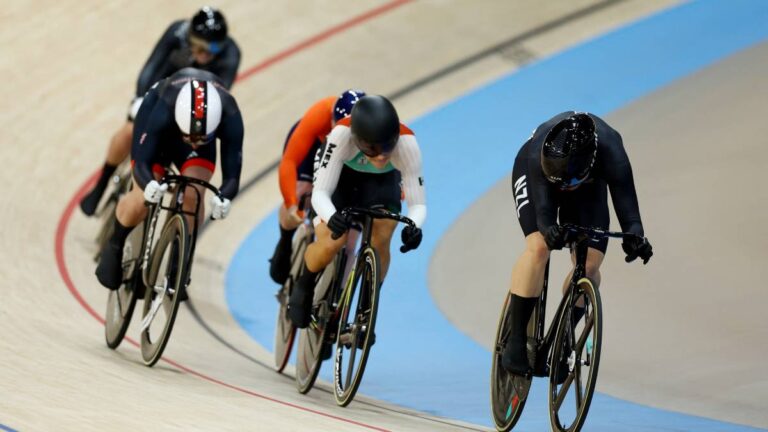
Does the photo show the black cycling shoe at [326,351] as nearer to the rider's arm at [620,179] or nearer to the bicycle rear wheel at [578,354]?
the bicycle rear wheel at [578,354]

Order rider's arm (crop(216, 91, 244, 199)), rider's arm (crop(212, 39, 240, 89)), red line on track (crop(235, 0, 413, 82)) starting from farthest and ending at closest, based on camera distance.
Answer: red line on track (crop(235, 0, 413, 82))
rider's arm (crop(212, 39, 240, 89))
rider's arm (crop(216, 91, 244, 199))

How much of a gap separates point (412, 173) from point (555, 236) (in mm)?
981

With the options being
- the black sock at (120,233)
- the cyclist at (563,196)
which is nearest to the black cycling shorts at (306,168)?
the black sock at (120,233)

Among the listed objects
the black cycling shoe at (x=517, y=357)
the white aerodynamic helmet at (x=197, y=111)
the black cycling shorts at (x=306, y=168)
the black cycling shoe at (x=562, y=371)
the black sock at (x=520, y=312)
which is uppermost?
the black cycling shorts at (x=306, y=168)

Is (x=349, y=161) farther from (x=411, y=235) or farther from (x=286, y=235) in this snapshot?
(x=286, y=235)

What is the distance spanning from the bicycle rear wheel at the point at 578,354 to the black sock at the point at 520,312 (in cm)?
16

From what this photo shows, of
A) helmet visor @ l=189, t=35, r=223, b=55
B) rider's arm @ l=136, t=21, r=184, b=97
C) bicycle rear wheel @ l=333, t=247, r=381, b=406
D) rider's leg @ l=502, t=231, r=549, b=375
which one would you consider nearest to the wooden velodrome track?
bicycle rear wheel @ l=333, t=247, r=381, b=406

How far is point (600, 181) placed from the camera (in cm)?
440

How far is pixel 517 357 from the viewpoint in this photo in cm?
451

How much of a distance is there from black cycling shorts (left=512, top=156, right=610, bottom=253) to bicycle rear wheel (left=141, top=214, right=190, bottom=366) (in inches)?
56.5

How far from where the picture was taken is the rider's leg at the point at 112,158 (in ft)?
22.7

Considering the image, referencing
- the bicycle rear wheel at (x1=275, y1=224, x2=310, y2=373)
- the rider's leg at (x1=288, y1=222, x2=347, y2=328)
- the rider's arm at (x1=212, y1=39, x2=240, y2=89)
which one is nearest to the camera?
the rider's leg at (x1=288, y1=222, x2=347, y2=328)

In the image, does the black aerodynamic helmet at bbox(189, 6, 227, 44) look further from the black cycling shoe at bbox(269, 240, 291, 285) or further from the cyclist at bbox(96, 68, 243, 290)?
the black cycling shoe at bbox(269, 240, 291, 285)

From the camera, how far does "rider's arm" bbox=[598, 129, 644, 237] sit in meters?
4.26
